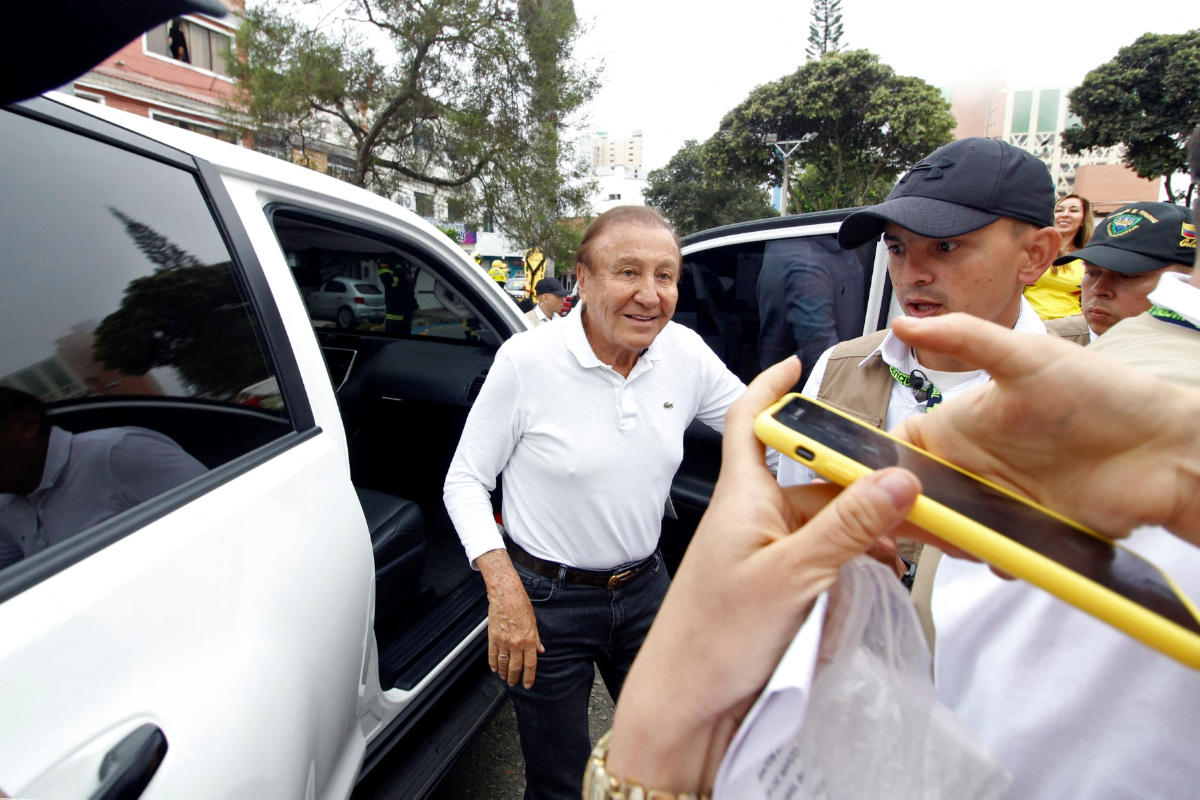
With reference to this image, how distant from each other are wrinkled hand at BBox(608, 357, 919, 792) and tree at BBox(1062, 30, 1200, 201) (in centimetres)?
2995

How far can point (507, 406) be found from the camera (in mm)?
1692

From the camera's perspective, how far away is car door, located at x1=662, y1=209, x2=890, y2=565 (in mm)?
2525

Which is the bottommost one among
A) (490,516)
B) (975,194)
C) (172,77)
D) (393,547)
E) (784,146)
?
(393,547)

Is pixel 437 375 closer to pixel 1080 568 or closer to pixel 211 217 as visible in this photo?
pixel 211 217

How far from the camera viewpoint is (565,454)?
1646 millimetres

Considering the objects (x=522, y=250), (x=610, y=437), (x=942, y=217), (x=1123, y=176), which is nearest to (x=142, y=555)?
(x=610, y=437)

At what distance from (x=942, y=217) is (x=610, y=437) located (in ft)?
3.14

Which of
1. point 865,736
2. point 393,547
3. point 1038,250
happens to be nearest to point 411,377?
point 393,547

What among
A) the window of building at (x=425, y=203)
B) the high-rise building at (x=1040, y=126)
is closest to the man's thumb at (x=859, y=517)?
the window of building at (x=425, y=203)

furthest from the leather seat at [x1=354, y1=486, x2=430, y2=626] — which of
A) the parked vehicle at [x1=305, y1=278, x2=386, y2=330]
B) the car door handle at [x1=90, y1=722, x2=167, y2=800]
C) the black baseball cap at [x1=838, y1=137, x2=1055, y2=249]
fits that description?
the parked vehicle at [x1=305, y1=278, x2=386, y2=330]

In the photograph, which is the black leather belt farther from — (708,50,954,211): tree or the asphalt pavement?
(708,50,954,211): tree

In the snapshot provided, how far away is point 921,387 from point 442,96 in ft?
50.6

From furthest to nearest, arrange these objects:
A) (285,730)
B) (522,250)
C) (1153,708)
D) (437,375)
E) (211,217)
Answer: (522,250), (437,375), (211,217), (285,730), (1153,708)

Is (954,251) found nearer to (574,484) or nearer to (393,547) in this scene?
(574,484)
